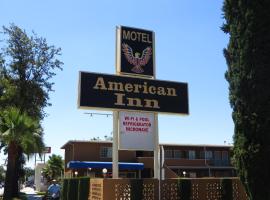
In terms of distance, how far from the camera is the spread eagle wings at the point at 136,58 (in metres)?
20.2

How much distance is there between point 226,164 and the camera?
185 feet

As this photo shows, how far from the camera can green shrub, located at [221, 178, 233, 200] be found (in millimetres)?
17578

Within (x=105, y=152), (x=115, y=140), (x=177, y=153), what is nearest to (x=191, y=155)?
(x=177, y=153)

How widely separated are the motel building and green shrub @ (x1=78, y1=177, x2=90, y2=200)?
2507 cm

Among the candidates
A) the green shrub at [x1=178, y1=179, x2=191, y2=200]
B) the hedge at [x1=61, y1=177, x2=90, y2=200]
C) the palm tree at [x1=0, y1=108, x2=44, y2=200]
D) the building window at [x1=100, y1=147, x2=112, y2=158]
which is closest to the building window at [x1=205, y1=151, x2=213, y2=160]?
the building window at [x1=100, y1=147, x2=112, y2=158]

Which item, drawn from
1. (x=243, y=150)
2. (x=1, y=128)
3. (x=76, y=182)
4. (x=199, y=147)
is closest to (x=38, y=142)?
(x=1, y=128)

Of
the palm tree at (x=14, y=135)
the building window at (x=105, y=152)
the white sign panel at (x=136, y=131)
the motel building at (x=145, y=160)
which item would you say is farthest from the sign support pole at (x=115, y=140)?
the building window at (x=105, y=152)

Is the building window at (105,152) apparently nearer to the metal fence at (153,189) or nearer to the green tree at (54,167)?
the metal fence at (153,189)

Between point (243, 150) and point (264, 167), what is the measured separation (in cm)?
85

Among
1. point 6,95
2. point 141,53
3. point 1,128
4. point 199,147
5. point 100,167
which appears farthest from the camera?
point 199,147

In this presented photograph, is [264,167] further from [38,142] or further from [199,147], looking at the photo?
[199,147]

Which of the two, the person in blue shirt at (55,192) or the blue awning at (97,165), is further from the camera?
the blue awning at (97,165)

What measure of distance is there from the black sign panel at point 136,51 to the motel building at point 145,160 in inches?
971

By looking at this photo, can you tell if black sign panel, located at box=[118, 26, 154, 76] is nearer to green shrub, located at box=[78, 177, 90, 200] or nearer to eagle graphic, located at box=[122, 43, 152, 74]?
eagle graphic, located at box=[122, 43, 152, 74]
